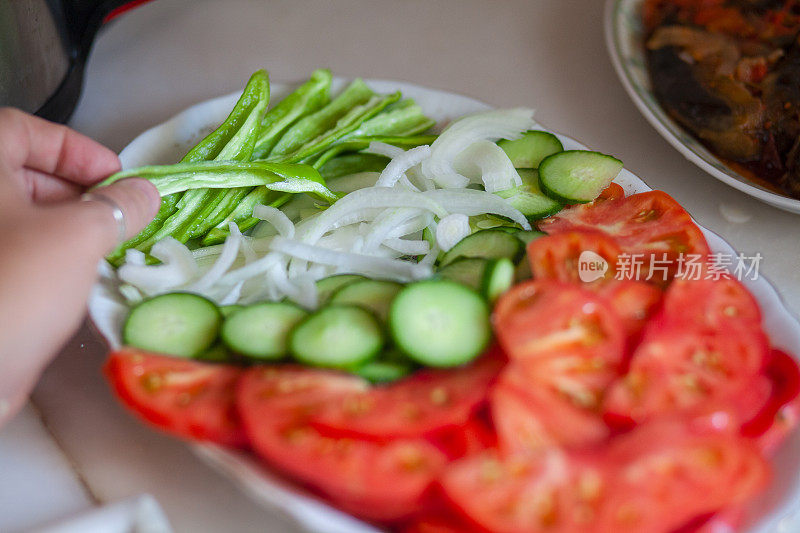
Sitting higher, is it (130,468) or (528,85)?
(528,85)

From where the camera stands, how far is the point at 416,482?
817 millimetres

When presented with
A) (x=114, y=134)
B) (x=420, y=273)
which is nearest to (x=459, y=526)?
(x=420, y=273)

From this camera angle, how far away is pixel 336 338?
3.16ft

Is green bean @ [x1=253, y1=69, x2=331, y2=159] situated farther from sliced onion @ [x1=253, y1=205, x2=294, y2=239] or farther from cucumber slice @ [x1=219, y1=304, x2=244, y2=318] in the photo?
cucumber slice @ [x1=219, y1=304, x2=244, y2=318]

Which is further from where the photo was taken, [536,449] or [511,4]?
[511,4]

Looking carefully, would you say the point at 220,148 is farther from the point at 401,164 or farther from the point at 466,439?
the point at 466,439

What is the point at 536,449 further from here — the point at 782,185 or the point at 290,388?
the point at 782,185

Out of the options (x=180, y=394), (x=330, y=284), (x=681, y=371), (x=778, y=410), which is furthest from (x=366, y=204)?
(x=778, y=410)

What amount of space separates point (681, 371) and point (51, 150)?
1075 mm

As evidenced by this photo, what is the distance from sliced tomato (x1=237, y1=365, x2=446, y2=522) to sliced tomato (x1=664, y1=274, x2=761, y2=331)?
416 millimetres

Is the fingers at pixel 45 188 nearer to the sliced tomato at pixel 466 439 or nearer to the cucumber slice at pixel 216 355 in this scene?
the cucumber slice at pixel 216 355

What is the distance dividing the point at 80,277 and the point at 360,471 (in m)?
0.44

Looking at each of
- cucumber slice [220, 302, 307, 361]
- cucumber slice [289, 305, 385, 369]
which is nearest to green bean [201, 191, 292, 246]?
cucumber slice [220, 302, 307, 361]

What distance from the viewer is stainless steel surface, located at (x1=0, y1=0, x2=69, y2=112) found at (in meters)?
1.44
